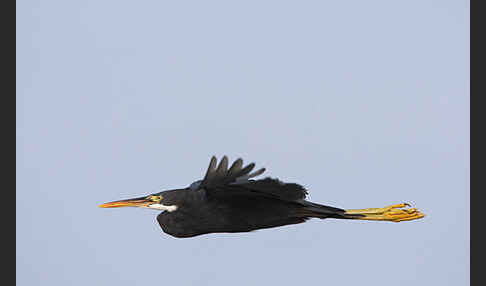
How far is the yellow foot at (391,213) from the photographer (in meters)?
12.9

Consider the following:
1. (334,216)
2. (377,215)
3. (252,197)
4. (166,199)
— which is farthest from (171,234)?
(377,215)

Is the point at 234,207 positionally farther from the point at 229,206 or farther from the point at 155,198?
the point at 155,198

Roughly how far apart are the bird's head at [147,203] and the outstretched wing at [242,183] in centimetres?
53

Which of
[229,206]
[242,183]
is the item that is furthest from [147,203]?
[242,183]

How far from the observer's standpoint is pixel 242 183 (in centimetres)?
1110

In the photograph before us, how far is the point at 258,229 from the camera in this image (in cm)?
1193

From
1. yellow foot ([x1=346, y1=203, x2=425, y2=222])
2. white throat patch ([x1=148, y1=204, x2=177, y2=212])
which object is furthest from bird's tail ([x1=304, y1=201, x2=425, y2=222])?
white throat patch ([x1=148, y1=204, x2=177, y2=212])

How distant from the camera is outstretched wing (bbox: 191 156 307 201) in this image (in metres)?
11.0

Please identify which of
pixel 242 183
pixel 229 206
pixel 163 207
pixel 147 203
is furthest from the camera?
pixel 147 203

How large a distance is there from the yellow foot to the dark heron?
2.83ft

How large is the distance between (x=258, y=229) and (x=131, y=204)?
1.71 m

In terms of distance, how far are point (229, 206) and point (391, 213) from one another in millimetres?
2622

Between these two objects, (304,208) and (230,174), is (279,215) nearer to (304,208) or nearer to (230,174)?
(304,208)

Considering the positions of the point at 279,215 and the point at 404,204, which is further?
the point at 404,204
